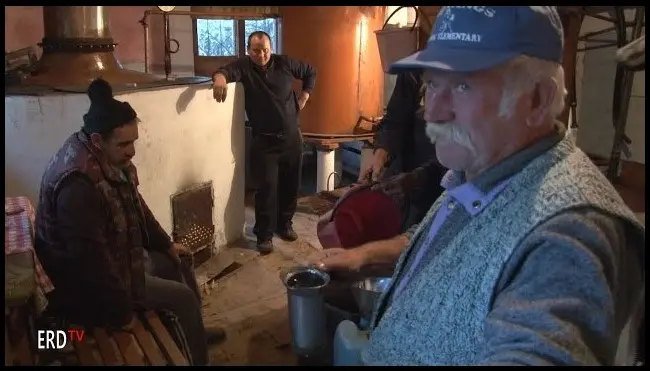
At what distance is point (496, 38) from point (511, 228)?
295mm

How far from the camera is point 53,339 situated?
1.94m

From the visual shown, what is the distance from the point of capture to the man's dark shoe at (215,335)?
2789 mm

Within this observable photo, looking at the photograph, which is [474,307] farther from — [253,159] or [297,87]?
[297,87]

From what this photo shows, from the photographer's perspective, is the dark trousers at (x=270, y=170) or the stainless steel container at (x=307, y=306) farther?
the dark trousers at (x=270, y=170)

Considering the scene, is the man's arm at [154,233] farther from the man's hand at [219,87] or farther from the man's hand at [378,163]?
the man's hand at [219,87]

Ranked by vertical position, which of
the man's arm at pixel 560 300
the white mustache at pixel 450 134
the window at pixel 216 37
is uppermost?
the window at pixel 216 37

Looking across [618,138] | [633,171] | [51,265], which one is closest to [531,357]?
[51,265]

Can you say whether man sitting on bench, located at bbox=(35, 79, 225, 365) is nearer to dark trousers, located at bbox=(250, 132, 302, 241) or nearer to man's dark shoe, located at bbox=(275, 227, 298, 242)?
dark trousers, located at bbox=(250, 132, 302, 241)

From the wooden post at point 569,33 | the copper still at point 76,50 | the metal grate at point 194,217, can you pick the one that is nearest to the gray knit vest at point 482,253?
the wooden post at point 569,33

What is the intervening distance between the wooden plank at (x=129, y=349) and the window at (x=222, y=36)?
3.93m

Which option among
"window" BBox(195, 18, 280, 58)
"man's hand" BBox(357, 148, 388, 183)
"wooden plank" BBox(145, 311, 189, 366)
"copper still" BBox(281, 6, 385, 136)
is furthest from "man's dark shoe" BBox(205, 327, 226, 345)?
"window" BBox(195, 18, 280, 58)

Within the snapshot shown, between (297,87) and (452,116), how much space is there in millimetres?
3994

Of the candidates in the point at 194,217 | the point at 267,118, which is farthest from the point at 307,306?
the point at 267,118

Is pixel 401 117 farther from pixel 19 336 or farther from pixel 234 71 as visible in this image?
pixel 19 336
